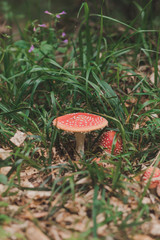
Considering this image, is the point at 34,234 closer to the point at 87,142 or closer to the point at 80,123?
the point at 80,123

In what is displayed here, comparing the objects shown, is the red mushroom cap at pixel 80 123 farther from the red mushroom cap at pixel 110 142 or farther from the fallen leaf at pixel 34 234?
the fallen leaf at pixel 34 234

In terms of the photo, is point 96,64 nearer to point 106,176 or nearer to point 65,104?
point 65,104

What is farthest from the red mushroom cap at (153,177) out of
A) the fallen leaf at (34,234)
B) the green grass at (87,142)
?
the fallen leaf at (34,234)

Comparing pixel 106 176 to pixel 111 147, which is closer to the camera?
pixel 106 176

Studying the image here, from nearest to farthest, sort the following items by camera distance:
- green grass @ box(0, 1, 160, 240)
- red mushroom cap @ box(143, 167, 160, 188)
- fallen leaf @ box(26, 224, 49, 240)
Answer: fallen leaf @ box(26, 224, 49, 240) < green grass @ box(0, 1, 160, 240) < red mushroom cap @ box(143, 167, 160, 188)

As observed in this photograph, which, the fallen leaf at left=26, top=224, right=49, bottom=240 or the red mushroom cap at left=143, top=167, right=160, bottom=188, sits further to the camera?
the red mushroom cap at left=143, top=167, right=160, bottom=188

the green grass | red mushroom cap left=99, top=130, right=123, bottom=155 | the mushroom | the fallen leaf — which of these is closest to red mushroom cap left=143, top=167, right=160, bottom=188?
the green grass

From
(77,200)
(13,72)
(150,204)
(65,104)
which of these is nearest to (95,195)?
(77,200)

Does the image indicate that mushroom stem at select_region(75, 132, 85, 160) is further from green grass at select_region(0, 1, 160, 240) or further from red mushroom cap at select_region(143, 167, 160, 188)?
red mushroom cap at select_region(143, 167, 160, 188)
